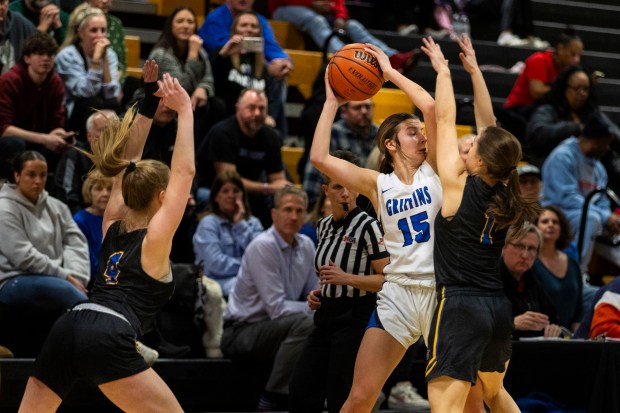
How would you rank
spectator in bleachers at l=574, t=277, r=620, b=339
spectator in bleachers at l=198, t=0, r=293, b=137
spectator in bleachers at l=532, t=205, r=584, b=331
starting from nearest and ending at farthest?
spectator in bleachers at l=574, t=277, r=620, b=339 < spectator in bleachers at l=532, t=205, r=584, b=331 < spectator in bleachers at l=198, t=0, r=293, b=137

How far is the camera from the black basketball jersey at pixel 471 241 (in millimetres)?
4969

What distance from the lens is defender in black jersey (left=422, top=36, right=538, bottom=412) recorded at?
16.0ft

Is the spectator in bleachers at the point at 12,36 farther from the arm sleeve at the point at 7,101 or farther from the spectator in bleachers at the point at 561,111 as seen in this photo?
the spectator in bleachers at the point at 561,111

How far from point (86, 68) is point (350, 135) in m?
2.16

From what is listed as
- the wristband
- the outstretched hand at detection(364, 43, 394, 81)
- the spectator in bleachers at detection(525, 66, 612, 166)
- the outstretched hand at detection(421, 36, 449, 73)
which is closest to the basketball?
the outstretched hand at detection(364, 43, 394, 81)

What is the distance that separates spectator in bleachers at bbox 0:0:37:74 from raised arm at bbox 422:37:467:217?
4409 millimetres

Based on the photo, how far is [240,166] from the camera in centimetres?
865

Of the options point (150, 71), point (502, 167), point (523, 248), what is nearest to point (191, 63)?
point (523, 248)

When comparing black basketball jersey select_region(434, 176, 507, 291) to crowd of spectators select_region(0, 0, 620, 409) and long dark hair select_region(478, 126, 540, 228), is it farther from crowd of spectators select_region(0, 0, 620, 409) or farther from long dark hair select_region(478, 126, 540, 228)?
crowd of spectators select_region(0, 0, 620, 409)

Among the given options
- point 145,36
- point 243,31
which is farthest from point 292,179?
point 145,36

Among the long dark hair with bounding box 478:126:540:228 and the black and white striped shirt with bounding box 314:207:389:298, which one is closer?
the long dark hair with bounding box 478:126:540:228

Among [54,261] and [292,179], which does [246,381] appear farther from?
[292,179]

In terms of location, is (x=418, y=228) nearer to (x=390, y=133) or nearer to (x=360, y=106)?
(x=390, y=133)

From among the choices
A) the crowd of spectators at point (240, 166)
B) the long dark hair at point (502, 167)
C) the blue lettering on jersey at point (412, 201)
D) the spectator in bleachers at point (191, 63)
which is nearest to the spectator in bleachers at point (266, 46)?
the crowd of spectators at point (240, 166)
